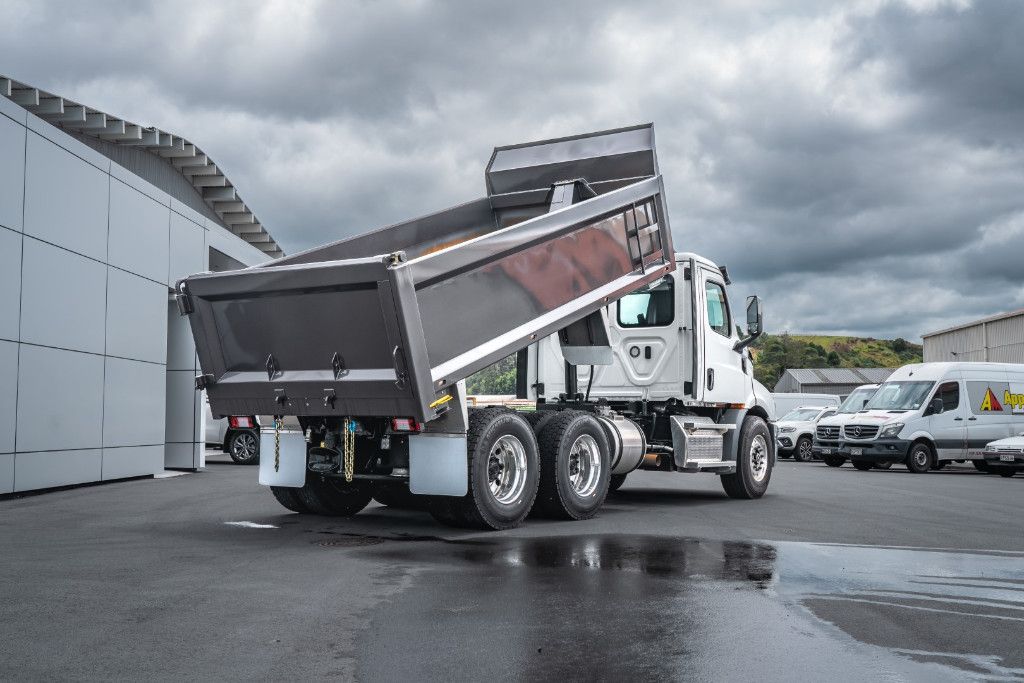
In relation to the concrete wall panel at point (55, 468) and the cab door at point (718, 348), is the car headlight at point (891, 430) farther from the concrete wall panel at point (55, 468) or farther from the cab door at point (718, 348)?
the concrete wall panel at point (55, 468)

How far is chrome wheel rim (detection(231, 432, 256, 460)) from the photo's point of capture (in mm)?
21766

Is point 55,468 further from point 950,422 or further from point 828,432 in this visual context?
point 950,422

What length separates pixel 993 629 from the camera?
548 centimetres

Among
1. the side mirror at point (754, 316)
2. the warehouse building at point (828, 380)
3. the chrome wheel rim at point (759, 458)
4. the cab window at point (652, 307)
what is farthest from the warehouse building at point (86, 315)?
the warehouse building at point (828, 380)

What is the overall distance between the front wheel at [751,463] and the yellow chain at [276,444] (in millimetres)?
6590

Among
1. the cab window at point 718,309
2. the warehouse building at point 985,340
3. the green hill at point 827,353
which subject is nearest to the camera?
the cab window at point 718,309

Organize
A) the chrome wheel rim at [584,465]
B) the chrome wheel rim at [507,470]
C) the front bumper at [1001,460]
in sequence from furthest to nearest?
the front bumper at [1001,460] < the chrome wheel rim at [584,465] < the chrome wheel rim at [507,470]

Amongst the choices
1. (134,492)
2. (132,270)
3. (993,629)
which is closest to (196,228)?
(132,270)

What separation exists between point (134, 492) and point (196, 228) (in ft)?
Answer: 23.4

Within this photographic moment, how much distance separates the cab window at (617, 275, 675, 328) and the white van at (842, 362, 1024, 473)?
1306 cm

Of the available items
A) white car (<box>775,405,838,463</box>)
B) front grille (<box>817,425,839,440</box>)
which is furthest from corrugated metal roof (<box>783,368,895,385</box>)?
front grille (<box>817,425,839,440</box>)

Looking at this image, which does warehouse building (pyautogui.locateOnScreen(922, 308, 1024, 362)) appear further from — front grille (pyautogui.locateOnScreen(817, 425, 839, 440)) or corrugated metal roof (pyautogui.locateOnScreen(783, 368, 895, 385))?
front grille (pyautogui.locateOnScreen(817, 425, 839, 440))

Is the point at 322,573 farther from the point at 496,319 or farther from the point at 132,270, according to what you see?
the point at 132,270

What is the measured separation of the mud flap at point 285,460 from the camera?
9594 millimetres
